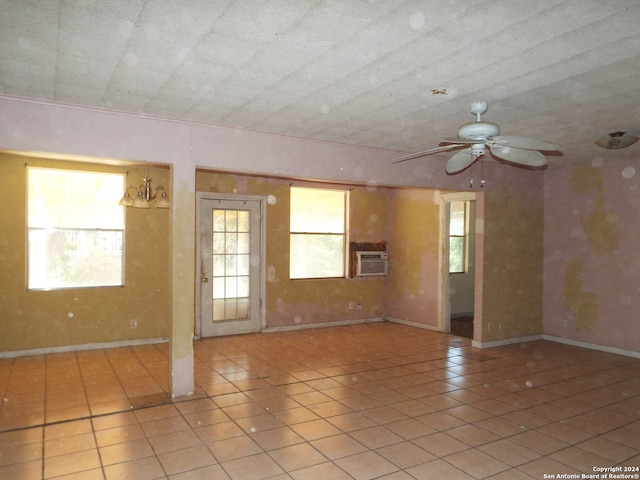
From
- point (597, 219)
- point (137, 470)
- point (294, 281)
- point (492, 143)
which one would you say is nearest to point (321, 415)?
point (137, 470)

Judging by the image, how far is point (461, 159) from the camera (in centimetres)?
393

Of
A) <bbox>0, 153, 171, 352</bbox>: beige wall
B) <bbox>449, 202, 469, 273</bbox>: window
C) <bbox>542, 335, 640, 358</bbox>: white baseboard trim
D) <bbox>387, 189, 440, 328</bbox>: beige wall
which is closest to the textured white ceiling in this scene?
<bbox>0, 153, 171, 352</bbox>: beige wall

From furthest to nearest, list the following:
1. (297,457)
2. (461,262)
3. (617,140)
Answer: (461,262) < (617,140) < (297,457)

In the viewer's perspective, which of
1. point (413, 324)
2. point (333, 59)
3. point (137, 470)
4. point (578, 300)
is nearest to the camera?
point (333, 59)

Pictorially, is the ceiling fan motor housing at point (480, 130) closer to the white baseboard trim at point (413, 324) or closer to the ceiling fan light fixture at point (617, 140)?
the ceiling fan light fixture at point (617, 140)

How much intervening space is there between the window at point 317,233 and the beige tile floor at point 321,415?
1987mm

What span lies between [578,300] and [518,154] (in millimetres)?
4135

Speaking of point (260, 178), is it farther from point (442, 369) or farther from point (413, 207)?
point (442, 369)

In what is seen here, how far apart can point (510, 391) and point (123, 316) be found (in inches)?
199

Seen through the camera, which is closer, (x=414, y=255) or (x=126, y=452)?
(x=126, y=452)

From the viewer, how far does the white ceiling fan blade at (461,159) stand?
12.4 feet

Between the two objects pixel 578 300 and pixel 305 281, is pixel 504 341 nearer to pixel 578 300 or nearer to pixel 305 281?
pixel 578 300

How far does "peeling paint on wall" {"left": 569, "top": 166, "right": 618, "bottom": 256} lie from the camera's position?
633 cm

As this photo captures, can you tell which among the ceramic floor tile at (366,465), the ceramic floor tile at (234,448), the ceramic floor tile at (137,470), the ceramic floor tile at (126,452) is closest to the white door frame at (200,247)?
the ceramic floor tile at (126,452)
